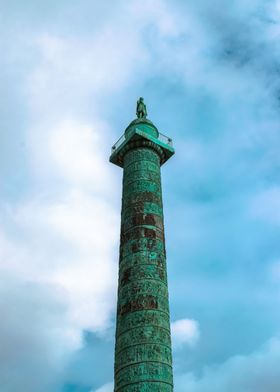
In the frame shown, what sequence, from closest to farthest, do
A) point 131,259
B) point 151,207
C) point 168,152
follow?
point 131,259
point 151,207
point 168,152

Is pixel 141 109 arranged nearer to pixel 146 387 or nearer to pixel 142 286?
pixel 142 286

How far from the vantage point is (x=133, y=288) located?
14031 millimetres

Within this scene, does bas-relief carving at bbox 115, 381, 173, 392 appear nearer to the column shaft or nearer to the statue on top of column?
the column shaft

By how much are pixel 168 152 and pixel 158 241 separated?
13.8ft

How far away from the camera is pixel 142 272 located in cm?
1423

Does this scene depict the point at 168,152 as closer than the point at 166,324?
No

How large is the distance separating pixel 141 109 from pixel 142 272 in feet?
24.5

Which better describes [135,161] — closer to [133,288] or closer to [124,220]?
[124,220]

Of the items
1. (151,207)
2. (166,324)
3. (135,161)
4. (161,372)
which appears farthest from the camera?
(135,161)

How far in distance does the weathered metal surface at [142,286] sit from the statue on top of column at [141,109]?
2.27 metres

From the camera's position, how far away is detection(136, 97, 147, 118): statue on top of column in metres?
19.2

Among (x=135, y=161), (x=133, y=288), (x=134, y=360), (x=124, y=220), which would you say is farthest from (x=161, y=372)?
(x=135, y=161)

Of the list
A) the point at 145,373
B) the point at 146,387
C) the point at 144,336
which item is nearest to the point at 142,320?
the point at 144,336

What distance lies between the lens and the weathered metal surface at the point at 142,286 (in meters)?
12.7
